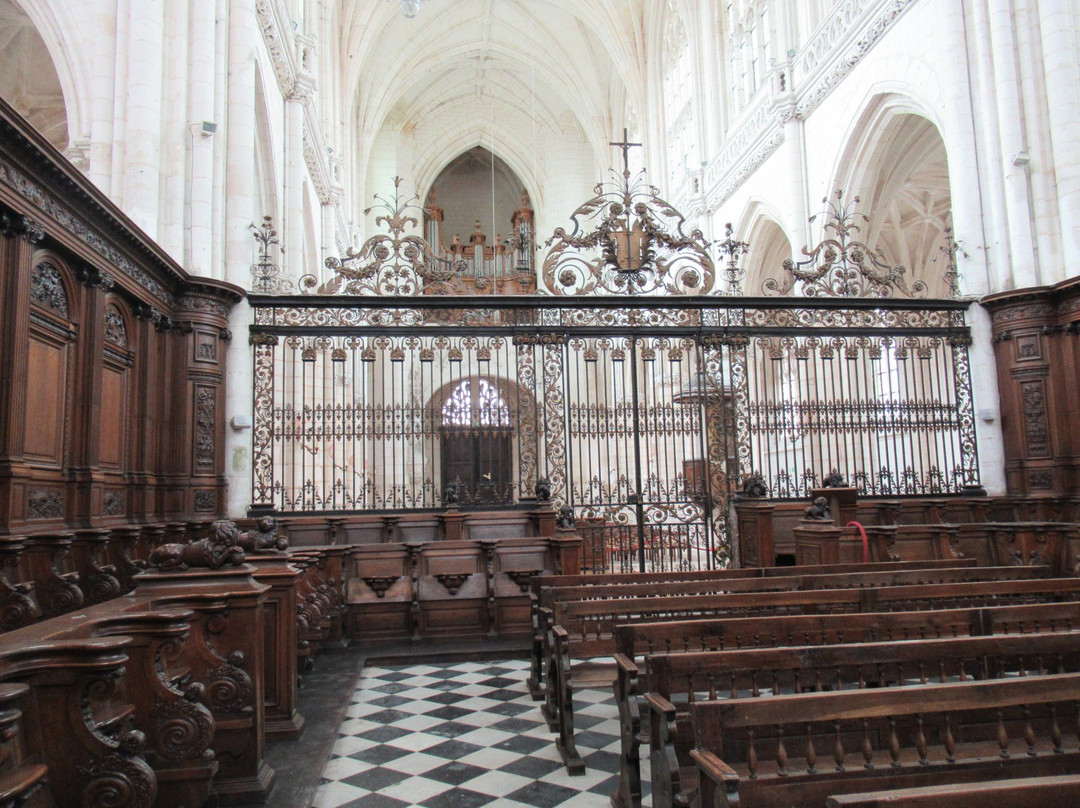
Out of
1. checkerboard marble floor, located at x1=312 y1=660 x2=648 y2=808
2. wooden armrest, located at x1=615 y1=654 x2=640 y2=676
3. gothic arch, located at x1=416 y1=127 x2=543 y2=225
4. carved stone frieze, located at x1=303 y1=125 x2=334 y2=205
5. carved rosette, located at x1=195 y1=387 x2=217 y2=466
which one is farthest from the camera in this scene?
gothic arch, located at x1=416 y1=127 x2=543 y2=225

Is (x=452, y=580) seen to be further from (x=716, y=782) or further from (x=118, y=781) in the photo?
(x=716, y=782)

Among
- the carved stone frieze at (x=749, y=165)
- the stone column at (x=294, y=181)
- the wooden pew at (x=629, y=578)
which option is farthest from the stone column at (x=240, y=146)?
the carved stone frieze at (x=749, y=165)

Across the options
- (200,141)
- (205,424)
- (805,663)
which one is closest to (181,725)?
(805,663)

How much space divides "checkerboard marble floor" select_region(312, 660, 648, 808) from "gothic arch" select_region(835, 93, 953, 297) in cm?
849

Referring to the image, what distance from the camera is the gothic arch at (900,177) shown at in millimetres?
13617

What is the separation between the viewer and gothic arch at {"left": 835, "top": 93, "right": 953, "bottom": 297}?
13617 mm

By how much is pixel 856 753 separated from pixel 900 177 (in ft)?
49.1

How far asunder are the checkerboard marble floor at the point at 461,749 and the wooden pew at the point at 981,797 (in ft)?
7.28

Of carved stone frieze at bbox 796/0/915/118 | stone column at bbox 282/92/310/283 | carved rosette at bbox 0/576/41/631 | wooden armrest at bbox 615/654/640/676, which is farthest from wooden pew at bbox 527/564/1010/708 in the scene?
stone column at bbox 282/92/310/283

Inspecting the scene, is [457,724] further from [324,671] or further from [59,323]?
[59,323]

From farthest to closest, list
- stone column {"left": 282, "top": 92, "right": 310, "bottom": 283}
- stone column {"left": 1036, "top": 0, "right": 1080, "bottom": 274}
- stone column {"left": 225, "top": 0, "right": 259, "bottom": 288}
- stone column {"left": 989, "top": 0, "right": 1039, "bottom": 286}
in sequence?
1. stone column {"left": 282, "top": 92, "right": 310, "bottom": 283}
2. stone column {"left": 989, "top": 0, "right": 1039, "bottom": 286}
3. stone column {"left": 225, "top": 0, "right": 259, "bottom": 288}
4. stone column {"left": 1036, "top": 0, "right": 1080, "bottom": 274}

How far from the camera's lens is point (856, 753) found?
9.68 feet

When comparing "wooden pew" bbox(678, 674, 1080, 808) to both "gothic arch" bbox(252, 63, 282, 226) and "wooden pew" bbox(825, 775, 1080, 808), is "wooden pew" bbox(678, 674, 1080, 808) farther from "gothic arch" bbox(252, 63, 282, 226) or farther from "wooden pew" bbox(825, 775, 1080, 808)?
"gothic arch" bbox(252, 63, 282, 226)

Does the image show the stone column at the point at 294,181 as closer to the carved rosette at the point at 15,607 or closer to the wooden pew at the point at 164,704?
the carved rosette at the point at 15,607
